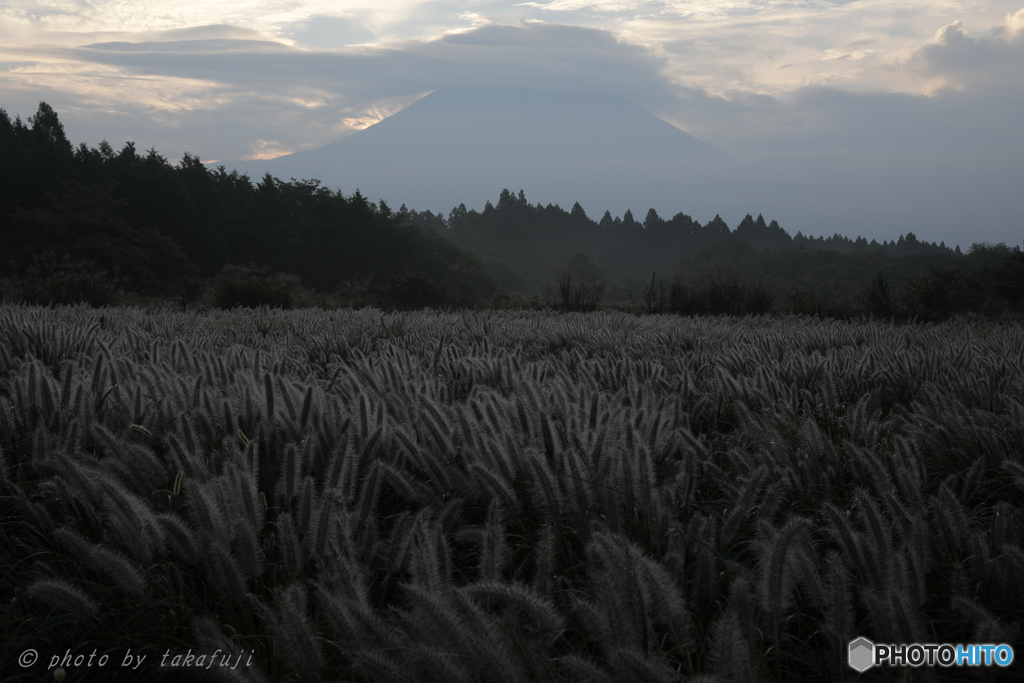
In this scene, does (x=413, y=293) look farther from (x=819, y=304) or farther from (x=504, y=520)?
(x=504, y=520)

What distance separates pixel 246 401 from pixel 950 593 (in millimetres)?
1586

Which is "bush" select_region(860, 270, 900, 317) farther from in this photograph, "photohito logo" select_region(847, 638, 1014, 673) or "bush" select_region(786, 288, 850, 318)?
"photohito logo" select_region(847, 638, 1014, 673)

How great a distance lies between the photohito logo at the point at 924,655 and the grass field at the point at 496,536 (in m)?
0.01


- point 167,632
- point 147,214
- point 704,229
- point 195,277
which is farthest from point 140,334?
point 704,229

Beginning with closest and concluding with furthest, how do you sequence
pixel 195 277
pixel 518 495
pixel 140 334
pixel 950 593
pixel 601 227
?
1. pixel 950 593
2. pixel 518 495
3. pixel 140 334
4. pixel 195 277
5. pixel 601 227

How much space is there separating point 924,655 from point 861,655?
0.07m

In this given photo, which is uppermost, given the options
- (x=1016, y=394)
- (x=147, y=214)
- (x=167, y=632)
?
(x=147, y=214)

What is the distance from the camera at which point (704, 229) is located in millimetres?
112438

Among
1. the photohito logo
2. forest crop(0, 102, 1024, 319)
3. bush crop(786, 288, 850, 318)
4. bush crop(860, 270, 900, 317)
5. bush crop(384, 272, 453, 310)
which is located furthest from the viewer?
forest crop(0, 102, 1024, 319)

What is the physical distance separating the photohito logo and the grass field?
14mm

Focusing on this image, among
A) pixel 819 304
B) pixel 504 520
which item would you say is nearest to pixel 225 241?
pixel 819 304

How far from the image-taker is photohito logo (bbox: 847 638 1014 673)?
0.76 metres

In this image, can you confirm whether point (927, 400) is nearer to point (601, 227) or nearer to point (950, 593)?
point (950, 593)

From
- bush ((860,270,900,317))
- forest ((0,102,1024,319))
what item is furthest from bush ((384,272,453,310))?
bush ((860,270,900,317))
